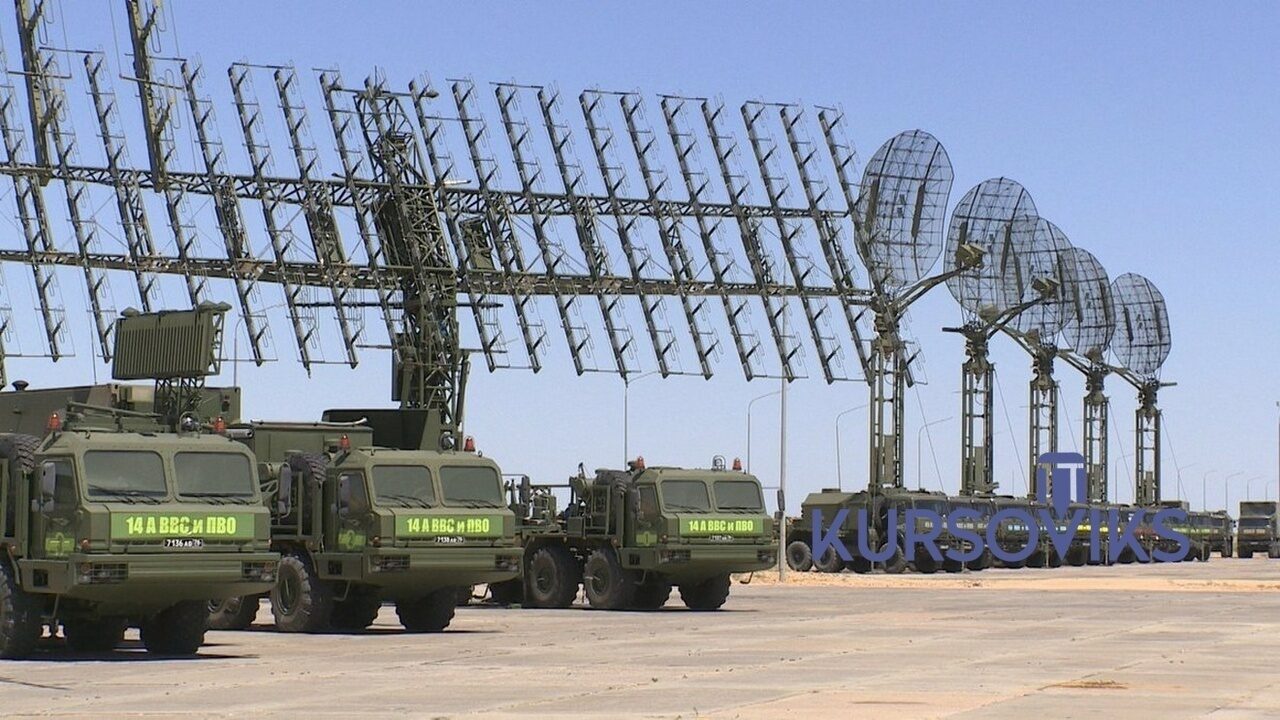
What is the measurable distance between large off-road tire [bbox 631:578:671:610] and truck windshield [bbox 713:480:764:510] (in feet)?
6.28

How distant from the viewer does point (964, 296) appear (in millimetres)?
74750

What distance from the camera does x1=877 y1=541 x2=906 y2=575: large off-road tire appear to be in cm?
6506

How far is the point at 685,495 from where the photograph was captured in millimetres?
37906

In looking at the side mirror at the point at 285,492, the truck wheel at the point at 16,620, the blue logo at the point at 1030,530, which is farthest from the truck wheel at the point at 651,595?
the blue logo at the point at 1030,530

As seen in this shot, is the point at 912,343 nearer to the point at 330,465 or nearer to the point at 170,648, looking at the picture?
the point at 330,465

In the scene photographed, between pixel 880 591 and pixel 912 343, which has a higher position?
pixel 912 343

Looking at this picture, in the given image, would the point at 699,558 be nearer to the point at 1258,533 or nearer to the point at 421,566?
the point at 421,566

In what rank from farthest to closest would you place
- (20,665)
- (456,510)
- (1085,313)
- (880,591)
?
1. (1085,313)
2. (880,591)
3. (456,510)
4. (20,665)

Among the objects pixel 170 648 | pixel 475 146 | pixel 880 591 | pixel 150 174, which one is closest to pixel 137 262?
pixel 150 174

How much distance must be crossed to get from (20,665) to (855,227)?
43383 mm

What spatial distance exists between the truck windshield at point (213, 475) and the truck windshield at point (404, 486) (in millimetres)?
4572

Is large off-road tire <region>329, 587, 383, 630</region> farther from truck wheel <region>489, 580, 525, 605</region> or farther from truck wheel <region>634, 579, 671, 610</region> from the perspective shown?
→ truck wheel <region>489, 580, 525, 605</region>

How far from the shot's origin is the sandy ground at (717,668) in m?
18.8

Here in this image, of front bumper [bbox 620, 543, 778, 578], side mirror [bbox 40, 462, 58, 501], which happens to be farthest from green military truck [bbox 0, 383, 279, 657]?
front bumper [bbox 620, 543, 778, 578]
